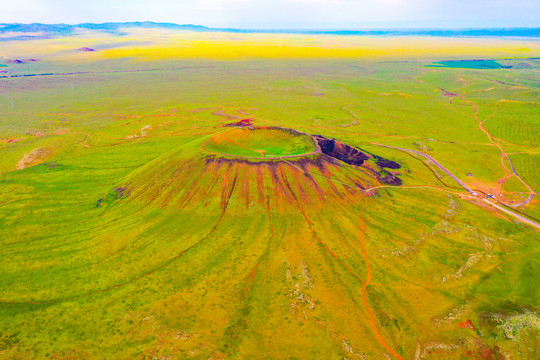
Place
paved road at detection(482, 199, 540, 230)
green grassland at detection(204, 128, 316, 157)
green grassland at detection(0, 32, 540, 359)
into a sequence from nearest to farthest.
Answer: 1. green grassland at detection(0, 32, 540, 359)
2. paved road at detection(482, 199, 540, 230)
3. green grassland at detection(204, 128, 316, 157)

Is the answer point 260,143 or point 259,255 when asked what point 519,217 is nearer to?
point 259,255

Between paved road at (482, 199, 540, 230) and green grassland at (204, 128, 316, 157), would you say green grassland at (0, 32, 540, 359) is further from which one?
paved road at (482, 199, 540, 230)

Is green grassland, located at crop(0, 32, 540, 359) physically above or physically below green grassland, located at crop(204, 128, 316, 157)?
below

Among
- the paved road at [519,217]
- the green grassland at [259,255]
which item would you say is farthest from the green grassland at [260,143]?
the paved road at [519,217]

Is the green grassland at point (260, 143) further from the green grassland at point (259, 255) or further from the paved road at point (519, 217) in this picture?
the paved road at point (519, 217)

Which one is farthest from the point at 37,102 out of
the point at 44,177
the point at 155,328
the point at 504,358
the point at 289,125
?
the point at 504,358

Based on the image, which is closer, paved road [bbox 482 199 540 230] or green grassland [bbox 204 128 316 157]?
paved road [bbox 482 199 540 230]

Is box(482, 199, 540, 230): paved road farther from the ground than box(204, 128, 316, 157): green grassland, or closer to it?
closer to it

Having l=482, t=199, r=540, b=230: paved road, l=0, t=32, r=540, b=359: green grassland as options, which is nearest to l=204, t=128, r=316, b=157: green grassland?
l=0, t=32, r=540, b=359: green grassland

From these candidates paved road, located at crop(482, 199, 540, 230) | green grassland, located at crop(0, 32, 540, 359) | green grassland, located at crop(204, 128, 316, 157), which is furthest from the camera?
green grassland, located at crop(204, 128, 316, 157)


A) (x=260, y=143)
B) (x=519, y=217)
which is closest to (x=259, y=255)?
(x=260, y=143)
